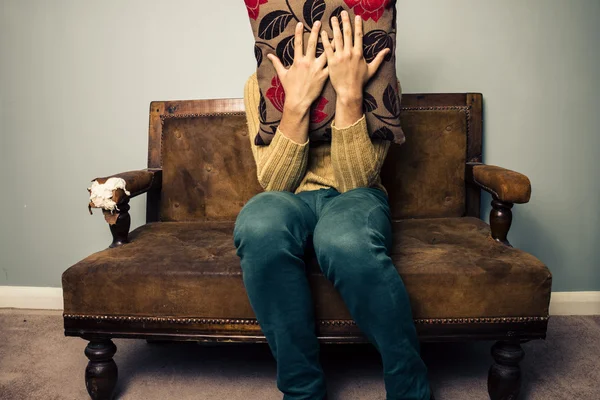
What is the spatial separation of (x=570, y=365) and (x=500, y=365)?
0.46 metres

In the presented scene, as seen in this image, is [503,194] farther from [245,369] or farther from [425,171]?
[245,369]

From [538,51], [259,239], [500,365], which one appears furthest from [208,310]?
[538,51]

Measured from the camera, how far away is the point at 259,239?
117 centimetres

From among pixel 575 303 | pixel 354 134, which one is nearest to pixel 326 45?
pixel 354 134

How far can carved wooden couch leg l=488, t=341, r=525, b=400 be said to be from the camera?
131cm

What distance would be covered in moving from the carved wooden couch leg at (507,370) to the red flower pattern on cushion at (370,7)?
943 millimetres

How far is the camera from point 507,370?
132cm

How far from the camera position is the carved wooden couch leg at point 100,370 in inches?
54.4

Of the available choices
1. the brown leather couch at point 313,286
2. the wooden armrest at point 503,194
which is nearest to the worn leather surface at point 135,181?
the brown leather couch at point 313,286

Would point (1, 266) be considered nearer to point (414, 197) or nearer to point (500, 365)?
point (414, 197)

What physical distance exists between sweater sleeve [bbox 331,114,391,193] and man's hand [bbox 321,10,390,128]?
3 cm

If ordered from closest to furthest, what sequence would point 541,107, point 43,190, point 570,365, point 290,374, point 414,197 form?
point 290,374 < point 570,365 < point 414,197 < point 541,107 < point 43,190

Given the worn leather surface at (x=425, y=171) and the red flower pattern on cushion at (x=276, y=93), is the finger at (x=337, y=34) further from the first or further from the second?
→ the worn leather surface at (x=425, y=171)

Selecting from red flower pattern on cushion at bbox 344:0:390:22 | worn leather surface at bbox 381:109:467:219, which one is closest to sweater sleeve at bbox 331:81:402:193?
red flower pattern on cushion at bbox 344:0:390:22
